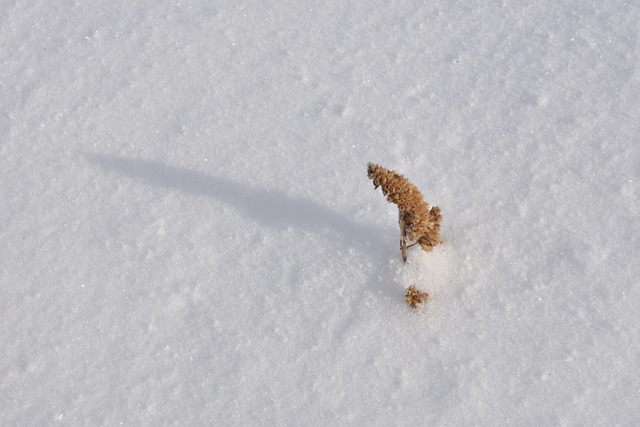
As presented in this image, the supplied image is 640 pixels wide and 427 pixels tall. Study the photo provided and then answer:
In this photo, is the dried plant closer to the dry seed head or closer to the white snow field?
the white snow field

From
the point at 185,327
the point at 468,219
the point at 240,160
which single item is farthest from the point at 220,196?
the point at 468,219

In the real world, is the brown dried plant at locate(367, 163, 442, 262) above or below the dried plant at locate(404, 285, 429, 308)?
above

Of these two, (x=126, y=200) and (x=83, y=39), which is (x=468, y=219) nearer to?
(x=126, y=200)

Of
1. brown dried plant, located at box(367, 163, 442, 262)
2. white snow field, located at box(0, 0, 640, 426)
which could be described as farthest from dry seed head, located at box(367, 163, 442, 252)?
white snow field, located at box(0, 0, 640, 426)

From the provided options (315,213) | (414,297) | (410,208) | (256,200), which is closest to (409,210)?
(410,208)

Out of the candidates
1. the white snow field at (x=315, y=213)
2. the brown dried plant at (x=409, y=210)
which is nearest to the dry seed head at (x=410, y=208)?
the brown dried plant at (x=409, y=210)
